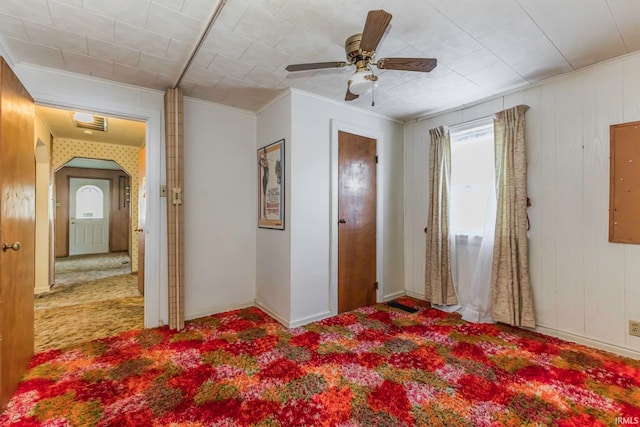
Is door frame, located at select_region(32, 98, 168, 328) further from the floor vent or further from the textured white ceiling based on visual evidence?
the floor vent

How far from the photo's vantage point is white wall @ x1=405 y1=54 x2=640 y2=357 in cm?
226

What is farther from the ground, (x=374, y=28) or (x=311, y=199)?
(x=374, y=28)

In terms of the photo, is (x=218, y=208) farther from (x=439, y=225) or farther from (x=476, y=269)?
(x=476, y=269)

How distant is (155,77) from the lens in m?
2.58

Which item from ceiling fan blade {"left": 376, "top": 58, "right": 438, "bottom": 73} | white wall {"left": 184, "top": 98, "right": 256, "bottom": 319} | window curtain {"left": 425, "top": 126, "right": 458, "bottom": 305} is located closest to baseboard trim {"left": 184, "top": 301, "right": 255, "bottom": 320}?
white wall {"left": 184, "top": 98, "right": 256, "bottom": 319}

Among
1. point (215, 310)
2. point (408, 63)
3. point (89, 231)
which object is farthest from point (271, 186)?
point (89, 231)

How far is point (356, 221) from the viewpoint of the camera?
3350mm

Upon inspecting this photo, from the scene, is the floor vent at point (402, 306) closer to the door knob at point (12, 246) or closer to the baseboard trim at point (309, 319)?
the baseboard trim at point (309, 319)

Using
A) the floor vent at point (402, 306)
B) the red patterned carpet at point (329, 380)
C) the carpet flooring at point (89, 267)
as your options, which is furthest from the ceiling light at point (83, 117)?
the floor vent at point (402, 306)

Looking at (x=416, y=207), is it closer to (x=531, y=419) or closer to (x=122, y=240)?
(x=531, y=419)

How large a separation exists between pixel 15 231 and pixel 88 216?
7318 millimetres

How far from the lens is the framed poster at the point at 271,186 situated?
2.99m

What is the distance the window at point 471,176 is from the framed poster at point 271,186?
202cm

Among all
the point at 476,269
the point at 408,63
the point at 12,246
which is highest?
the point at 408,63
